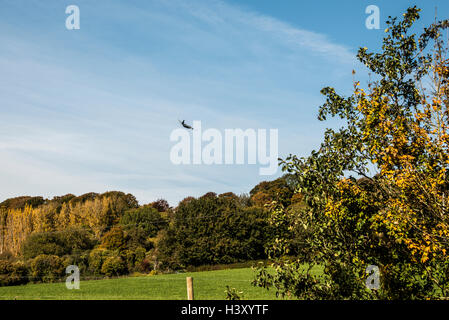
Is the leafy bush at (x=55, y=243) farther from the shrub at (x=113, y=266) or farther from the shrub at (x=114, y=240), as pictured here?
the shrub at (x=113, y=266)

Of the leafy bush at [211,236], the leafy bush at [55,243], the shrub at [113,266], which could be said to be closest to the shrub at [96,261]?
the shrub at [113,266]

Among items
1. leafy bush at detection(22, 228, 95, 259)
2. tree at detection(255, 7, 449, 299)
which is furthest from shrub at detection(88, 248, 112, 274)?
tree at detection(255, 7, 449, 299)

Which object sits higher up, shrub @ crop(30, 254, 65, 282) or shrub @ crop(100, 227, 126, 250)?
shrub @ crop(100, 227, 126, 250)

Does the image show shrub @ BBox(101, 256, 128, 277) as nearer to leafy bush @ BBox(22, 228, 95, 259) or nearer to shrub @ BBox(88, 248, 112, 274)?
shrub @ BBox(88, 248, 112, 274)

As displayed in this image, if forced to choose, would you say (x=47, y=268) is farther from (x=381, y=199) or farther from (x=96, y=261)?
(x=381, y=199)

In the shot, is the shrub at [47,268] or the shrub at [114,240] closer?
the shrub at [47,268]

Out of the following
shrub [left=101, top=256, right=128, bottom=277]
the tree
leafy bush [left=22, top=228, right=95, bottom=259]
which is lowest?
shrub [left=101, top=256, right=128, bottom=277]

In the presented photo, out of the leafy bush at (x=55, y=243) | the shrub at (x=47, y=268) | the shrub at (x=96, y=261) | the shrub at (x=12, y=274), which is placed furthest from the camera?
the leafy bush at (x=55, y=243)

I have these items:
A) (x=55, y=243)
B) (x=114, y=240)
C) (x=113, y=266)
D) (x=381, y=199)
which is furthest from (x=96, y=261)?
(x=381, y=199)

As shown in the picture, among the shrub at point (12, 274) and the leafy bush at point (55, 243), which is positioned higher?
the leafy bush at point (55, 243)

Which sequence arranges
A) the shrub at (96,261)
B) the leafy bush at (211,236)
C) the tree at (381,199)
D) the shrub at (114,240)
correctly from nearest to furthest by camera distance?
the tree at (381,199)
the shrub at (96,261)
the shrub at (114,240)
the leafy bush at (211,236)

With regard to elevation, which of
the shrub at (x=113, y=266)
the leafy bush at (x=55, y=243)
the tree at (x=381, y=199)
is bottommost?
the shrub at (x=113, y=266)
